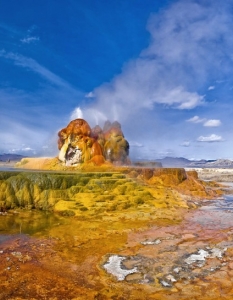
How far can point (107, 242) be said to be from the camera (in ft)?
39.9

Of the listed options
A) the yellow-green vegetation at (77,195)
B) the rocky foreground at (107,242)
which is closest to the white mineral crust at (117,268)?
the rocky foreground at (107,242)

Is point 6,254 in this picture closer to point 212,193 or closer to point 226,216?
point 226,216

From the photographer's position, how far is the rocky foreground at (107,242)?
793 centimetres

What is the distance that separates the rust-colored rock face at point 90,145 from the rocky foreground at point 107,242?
32.5ft

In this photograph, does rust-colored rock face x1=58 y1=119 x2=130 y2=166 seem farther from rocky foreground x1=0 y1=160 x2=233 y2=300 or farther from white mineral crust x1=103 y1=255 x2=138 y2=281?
white mineral crust x1=103 y1=255 x2=138 y2=281

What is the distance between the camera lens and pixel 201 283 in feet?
26.9

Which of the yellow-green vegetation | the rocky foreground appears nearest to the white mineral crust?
the rocky foreground

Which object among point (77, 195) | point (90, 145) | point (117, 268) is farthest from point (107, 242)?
point (90, 145)

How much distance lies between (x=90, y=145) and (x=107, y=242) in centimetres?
2272

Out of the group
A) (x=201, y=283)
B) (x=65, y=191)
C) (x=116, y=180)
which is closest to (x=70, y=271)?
(x=201, y=283)

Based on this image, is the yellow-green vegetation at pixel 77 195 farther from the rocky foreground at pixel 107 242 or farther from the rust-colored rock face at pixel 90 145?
the rust-colored rock face at pixel 90 145

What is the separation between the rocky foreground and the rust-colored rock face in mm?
9898

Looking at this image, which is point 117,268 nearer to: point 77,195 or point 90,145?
point 77,195

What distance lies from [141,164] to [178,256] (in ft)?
90.9
